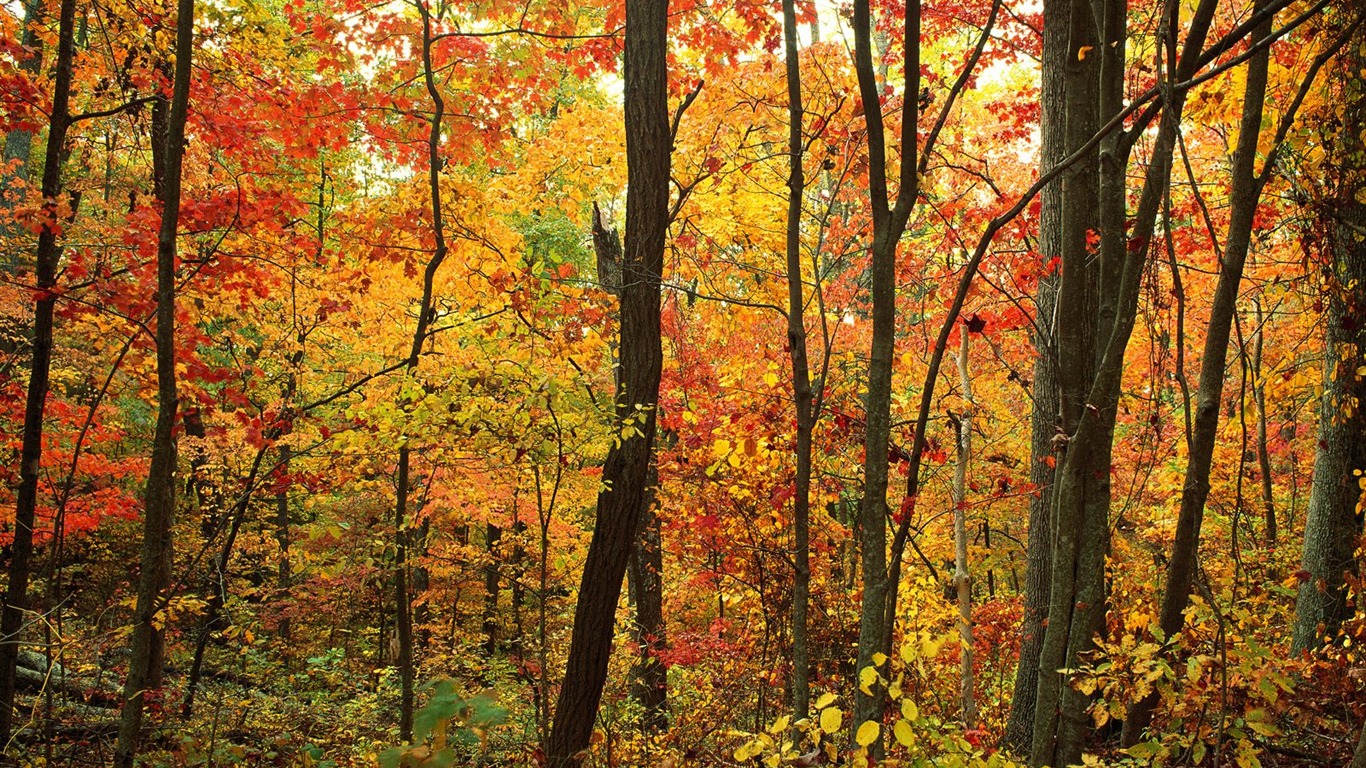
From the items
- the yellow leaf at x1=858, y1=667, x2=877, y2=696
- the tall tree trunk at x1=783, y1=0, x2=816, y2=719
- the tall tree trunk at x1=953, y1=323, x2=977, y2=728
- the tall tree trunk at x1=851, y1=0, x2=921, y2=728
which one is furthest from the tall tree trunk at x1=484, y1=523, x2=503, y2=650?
the yellow leaf at x1=858, y1=667, x2=877, y2=696

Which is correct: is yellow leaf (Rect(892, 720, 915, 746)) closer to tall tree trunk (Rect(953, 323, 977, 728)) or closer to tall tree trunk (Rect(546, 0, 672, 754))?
tall tree trunk (Rect(546, 0, 672, 754))

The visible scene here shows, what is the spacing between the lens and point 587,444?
5.41 m

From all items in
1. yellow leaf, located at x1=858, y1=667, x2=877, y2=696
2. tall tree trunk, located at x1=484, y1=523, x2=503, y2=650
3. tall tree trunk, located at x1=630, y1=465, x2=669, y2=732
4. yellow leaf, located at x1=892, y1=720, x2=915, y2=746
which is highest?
yellow leaf, located at x1=858, y1=667, x2=877, y2=696

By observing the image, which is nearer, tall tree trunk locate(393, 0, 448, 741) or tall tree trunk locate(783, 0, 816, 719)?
tall tree trunk locate(783, 0, 816, 719)

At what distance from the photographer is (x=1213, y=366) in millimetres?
2938

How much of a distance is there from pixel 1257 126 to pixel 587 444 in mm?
4029

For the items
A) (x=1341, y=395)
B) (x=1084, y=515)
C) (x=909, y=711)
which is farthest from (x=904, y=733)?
(x=1341, y=395)

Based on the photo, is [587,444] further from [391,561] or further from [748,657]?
[748,657]

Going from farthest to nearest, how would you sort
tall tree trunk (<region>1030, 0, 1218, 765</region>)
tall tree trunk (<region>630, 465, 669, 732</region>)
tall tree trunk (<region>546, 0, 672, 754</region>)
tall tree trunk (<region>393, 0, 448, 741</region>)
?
1. tall tree trunk (<region>630, 465, 669, 732</region>)
2. tall tree trunk (<region>393, 0, 448, 741</region>)
3. tall tree trunk (<region>546, 0, 672, 754</region>)
4. tall tree trunk (<region>1030, 0, 1218, 765</region>)

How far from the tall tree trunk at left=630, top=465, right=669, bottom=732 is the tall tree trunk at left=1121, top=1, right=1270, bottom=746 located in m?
5.34

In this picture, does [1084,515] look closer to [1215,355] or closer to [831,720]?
[1215,355]

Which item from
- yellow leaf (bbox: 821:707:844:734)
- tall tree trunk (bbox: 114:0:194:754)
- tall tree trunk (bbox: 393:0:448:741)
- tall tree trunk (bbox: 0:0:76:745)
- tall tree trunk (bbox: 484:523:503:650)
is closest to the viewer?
yellow leaf (bbox: 821:707:844:734)

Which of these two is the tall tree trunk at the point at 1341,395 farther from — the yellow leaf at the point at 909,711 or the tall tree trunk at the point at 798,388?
the yellow leaf at the point at 909,711

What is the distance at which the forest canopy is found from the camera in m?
2.95
